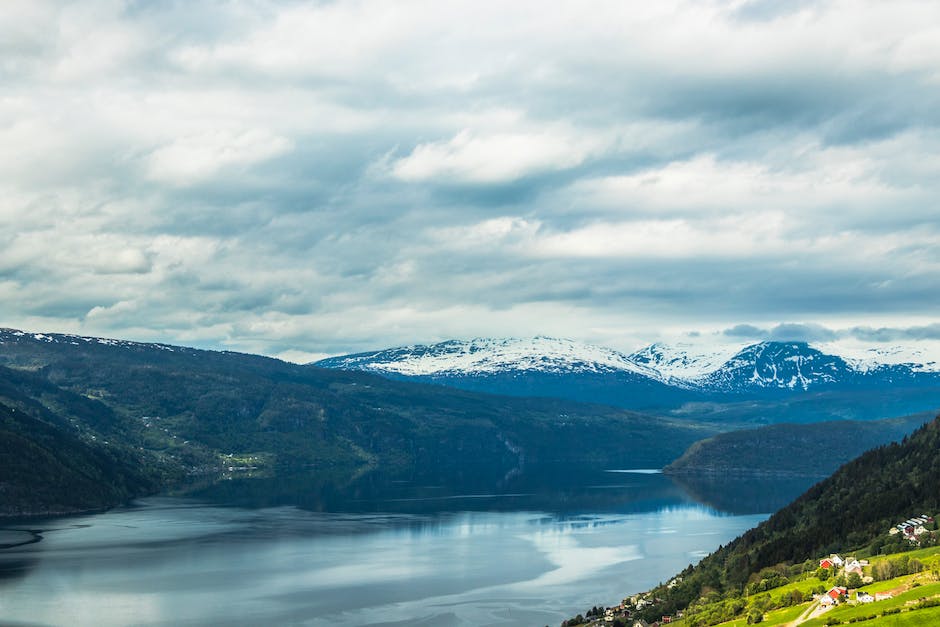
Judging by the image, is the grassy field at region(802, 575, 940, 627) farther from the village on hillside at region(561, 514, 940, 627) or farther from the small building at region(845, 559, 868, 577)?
the small building at region(845, 559, 868, 577)

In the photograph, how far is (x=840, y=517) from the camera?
154m

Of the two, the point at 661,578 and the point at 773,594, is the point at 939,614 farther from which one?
the point at 661,578

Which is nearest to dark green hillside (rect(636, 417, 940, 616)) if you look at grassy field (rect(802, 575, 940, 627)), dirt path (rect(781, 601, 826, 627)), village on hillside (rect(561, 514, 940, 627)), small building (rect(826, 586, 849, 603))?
village on hillside (rect(561, 514, 940, 627))

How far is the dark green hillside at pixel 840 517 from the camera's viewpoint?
454ft

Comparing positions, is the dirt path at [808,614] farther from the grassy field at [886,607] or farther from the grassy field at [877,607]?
the grassy field at [877,607]

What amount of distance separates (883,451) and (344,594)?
10689cm

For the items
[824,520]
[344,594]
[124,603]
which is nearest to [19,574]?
[124,603]

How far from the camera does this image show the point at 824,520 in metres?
159

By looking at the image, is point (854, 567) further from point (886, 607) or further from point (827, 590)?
point (886, 607)

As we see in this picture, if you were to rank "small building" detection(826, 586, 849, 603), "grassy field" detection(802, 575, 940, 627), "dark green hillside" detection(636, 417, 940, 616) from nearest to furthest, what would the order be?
Answer: "grassy field" detection(802, 575, 940, 627), "small building" detection(826, 586, 849, 603), "dark green hillside" detection(636, 417, 940, 616)

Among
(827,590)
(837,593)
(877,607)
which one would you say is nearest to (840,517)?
(827,590)

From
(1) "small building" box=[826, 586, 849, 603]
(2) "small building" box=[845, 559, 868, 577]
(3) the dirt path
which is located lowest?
(3) the dirt path

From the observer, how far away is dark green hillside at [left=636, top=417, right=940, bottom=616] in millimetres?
138500

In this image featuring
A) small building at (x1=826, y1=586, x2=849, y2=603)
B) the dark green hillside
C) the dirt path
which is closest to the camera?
the dirt path
